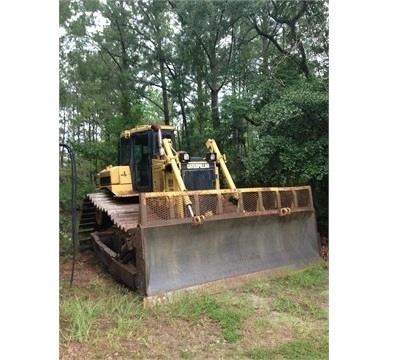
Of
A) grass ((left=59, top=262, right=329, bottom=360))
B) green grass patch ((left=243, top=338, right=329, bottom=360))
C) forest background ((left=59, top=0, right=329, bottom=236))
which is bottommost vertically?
green grass patch ((left=243, top=338, right=329, bottom=360))

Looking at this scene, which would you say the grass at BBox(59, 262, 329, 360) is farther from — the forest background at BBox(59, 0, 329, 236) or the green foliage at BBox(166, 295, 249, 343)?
the forest background at BBox(59, 0, 329, 236)

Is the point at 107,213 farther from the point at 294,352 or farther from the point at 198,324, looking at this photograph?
the point at 294,352

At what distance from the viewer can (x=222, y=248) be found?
4.23 meters

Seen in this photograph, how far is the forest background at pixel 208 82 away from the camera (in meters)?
4.57

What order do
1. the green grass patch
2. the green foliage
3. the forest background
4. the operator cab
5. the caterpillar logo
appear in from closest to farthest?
1. the green grass patch
2. the green foliage
3. the forest background
4. the caterpillar logo
5. the operator cab

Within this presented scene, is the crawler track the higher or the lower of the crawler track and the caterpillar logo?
the lower

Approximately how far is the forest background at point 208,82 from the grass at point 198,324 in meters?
0.95

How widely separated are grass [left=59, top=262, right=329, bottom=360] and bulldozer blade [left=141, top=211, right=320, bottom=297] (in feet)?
0.70

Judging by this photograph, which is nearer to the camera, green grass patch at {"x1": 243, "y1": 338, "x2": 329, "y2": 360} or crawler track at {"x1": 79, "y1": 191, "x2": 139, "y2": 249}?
green grass patch at {"x1": 243, "y1": 338, "x2": 329, "y2": 360}

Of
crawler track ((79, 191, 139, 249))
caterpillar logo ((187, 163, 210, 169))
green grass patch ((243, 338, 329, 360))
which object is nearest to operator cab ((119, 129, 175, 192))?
crawler track ((79, 191, 139, 249))

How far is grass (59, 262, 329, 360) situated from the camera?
2.81 m

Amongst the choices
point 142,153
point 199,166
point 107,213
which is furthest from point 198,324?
point 142,153

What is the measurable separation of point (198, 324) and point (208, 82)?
20.0 feet

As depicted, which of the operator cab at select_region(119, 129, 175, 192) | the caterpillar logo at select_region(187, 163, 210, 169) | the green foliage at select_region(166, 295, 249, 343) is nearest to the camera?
the green foliage at select_region(166, 295, 249, 343)
